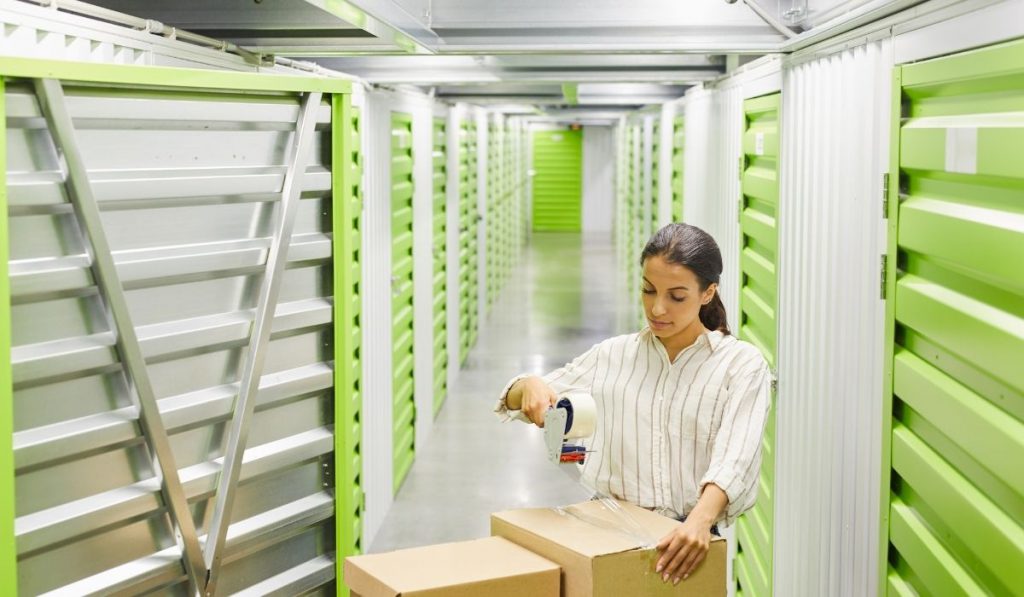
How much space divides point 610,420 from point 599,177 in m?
24.8

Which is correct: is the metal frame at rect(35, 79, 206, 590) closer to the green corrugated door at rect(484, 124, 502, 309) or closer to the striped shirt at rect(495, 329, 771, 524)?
the striped shirt at rect(495, 329, 771, 524)

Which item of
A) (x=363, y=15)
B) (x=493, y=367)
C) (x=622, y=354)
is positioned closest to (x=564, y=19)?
(x=363, y=15)

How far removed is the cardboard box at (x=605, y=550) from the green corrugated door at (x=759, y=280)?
7.54 feet

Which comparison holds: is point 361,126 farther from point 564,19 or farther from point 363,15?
point 363,15

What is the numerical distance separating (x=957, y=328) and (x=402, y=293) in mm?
5703

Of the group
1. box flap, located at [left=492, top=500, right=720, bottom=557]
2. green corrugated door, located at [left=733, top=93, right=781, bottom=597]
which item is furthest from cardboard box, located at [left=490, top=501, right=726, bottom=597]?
green corrugated door, located at [left=733, top=93, right=781, bottom=597]

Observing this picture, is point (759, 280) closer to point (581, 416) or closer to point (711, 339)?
point (711, 339)

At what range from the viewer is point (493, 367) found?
11.9 m

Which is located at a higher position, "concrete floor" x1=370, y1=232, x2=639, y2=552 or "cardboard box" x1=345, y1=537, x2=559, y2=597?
"cardboard box" x1=345, y1=537, x2=559, y2=597

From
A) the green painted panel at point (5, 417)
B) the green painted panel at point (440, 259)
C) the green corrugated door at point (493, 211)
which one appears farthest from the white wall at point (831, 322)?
the green corrugated door at point (493, 211)

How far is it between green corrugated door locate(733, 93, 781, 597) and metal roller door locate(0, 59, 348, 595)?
2130 millimetres

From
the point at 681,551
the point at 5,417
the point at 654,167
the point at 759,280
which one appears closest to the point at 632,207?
→ the point at 654,167

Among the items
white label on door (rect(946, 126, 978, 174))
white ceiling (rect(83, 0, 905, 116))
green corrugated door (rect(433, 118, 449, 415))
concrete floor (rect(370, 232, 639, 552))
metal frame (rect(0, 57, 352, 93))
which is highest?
white ceiling (rect(83, 0, 905, 116))

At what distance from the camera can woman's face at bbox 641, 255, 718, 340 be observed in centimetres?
289
